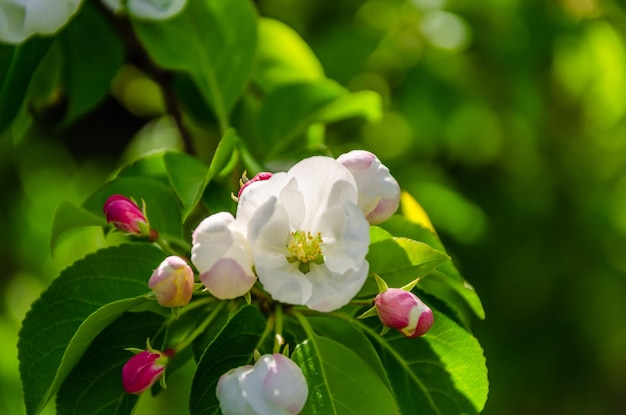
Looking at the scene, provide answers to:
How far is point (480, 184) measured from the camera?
2254 millimetres

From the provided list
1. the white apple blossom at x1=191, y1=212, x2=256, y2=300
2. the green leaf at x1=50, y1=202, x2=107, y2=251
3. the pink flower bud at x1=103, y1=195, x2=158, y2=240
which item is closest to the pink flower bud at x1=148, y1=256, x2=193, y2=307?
the white apple blossom at x1=191, y1=212, x2=256, y2=300

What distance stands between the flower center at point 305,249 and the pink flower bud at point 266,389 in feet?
0.33

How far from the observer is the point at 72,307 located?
0.95 m

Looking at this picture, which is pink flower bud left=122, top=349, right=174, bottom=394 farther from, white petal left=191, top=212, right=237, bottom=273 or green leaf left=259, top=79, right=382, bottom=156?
green leaf left=259, top=79, right=382, bottom=156

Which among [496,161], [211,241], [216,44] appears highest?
[211,241]

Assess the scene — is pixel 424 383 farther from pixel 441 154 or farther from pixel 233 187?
pixel 441 154

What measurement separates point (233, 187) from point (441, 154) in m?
1.17

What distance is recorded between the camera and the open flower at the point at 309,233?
32.3 inches

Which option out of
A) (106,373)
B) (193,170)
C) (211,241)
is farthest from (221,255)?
(193,170)

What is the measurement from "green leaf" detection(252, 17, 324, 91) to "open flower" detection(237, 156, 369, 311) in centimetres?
61

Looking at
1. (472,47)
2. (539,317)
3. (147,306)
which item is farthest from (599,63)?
(147,306)

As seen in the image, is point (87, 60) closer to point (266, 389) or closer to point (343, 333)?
point (343, 333)

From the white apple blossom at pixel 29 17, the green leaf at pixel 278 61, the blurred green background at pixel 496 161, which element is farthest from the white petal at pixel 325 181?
the blurred green background at pixel 496 161

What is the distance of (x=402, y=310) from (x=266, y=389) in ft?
0.48
